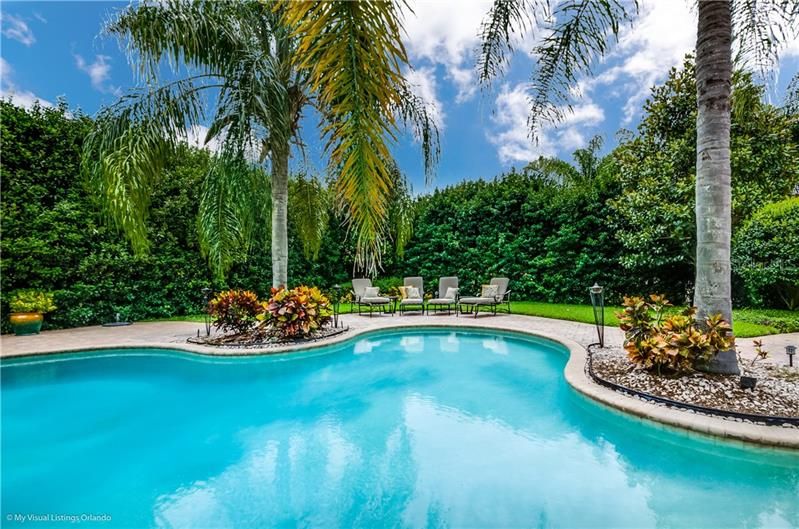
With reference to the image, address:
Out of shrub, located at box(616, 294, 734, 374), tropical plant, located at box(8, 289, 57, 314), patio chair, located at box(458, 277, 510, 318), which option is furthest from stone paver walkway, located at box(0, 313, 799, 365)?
shrub, located at box(616, 294, 734, 374)

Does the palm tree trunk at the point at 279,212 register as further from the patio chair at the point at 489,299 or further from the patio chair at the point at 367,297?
the patio chair at the point at 489,299

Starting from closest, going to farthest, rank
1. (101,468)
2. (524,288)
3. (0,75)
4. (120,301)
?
(101,468)
(0,75)
(120,301)
(524,288)

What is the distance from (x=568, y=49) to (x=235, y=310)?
735 centimetres

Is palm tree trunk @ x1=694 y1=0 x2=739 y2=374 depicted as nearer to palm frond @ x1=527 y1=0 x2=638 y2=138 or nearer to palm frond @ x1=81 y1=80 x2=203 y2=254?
palm frond @ x1=527 y1=0 x2=638 y2=138

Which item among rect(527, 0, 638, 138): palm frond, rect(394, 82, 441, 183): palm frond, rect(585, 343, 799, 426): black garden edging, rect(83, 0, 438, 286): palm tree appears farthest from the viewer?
rect(394, 82, 441, 183): palm frond

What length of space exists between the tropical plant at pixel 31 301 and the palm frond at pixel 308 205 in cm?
576

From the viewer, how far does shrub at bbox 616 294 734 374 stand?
14.4 ft

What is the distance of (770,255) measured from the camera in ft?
30.3

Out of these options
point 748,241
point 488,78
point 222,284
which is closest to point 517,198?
point 748,241

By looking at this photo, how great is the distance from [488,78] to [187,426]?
5.66 metres

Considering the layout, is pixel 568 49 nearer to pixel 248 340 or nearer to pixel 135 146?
pixel 135 146

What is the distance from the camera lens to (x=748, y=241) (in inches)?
371

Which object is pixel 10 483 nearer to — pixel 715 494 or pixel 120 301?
pixel 715 494

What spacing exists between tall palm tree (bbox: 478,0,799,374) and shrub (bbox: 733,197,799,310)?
193 inches
